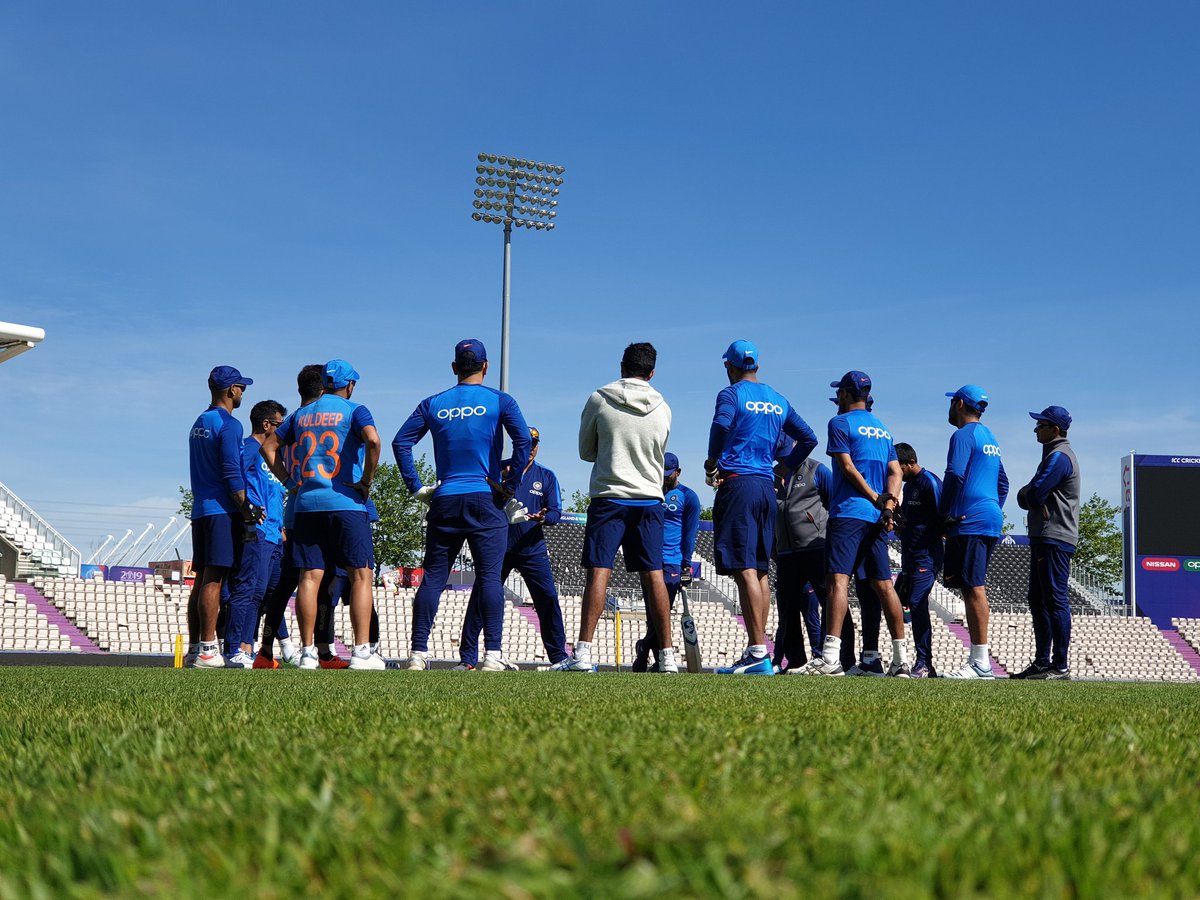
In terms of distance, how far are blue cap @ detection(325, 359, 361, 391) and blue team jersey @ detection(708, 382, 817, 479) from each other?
8.30 ft

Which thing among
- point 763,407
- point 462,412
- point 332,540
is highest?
point 763,407

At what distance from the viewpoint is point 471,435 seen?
7238 mm

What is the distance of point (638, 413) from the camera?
741 centimetres

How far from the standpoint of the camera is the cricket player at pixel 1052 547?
8.15 m

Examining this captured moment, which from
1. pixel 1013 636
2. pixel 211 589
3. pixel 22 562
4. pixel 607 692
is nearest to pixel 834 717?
pixel 607 692

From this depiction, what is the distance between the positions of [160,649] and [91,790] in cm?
2366

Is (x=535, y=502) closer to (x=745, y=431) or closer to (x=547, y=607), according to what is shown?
(x=547, y=607)

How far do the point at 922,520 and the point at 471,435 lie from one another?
481 centimetres

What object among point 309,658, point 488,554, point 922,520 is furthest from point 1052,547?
point 309,658

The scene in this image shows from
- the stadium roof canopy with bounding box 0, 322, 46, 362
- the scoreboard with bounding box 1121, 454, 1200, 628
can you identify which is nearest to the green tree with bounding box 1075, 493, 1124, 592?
the scoreboard with bounding box 1121, 454, 1200, 628

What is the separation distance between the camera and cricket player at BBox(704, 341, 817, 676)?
24.2 feet

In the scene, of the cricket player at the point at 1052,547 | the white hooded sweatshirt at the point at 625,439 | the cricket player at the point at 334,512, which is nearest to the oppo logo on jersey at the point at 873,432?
the cricket player at the point at 1052,547

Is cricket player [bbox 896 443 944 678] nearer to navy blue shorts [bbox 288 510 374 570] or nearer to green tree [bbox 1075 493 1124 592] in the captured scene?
navy blue shorts [bbox 288 510 374 570]

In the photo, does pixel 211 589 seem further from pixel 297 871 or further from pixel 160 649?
pixel 160 649
